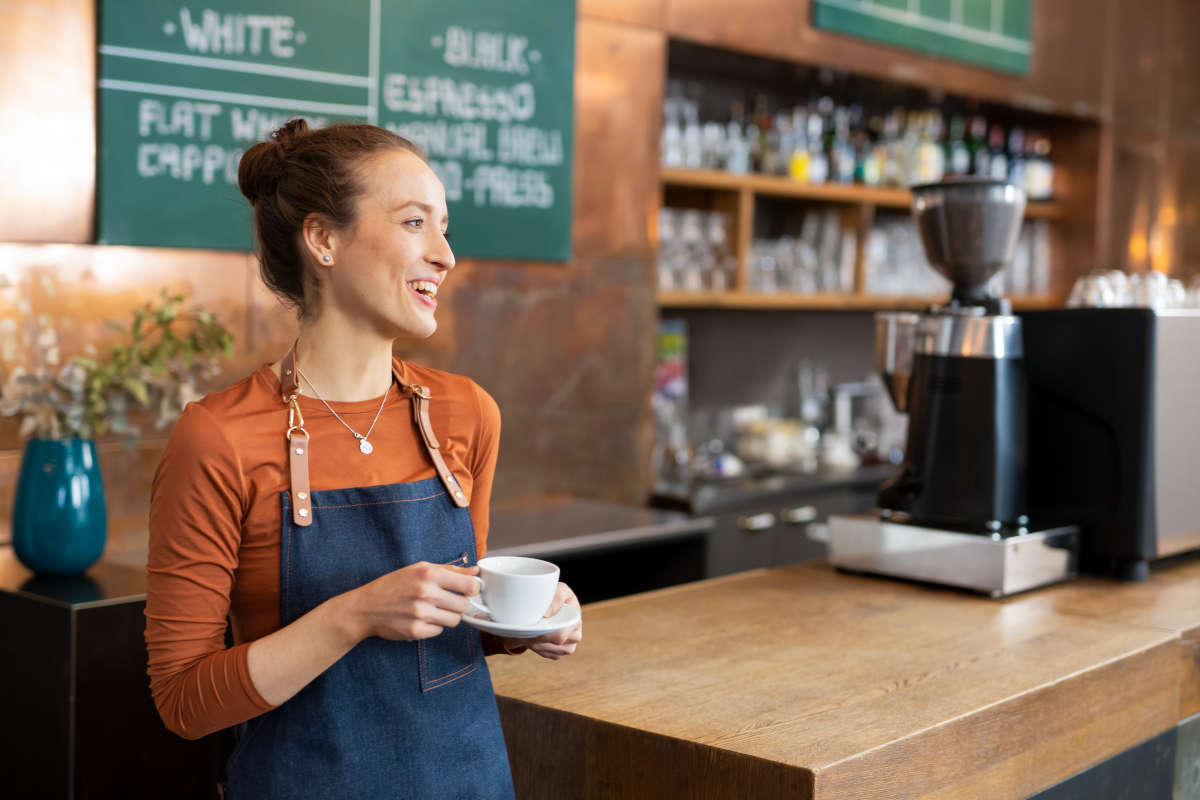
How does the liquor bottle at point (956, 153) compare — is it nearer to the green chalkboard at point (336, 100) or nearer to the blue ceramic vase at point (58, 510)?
the green chalkboard at point (336, 100)

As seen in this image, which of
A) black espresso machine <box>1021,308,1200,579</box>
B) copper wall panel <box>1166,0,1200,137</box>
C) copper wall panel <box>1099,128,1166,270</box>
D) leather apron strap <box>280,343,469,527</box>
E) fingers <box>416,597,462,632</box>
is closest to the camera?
fingers <box>416,597,462,632</box>

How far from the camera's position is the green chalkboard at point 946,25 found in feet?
13.4

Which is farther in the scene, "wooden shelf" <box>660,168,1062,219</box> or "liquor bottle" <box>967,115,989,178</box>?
"liquor bottle" <box>967,115,989,178</box>

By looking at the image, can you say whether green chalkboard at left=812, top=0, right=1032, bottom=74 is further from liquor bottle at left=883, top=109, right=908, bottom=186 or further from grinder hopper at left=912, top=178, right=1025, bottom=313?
grinder hopper at left=912, top=178, right=1025, bottom=313

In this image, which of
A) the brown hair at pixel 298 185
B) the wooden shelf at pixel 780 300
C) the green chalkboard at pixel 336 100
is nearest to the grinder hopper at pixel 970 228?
the brown hair at pixel 298 185

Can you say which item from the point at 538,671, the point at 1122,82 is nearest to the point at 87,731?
the point at 538,671

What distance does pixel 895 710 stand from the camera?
4.77ft

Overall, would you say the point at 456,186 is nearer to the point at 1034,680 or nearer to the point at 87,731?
the point at 87,731

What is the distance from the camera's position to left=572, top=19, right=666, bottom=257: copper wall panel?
3.46 metres

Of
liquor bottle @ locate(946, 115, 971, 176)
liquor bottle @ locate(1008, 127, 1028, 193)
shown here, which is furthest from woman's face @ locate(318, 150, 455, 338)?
liquor bottle @ locate(1008, 127, 1028, 193)

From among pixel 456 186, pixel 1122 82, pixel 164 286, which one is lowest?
pixel 164 286

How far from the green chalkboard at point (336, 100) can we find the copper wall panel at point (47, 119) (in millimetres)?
33

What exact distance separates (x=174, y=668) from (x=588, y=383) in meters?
2.44

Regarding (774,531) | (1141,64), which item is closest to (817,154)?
(774,531)
